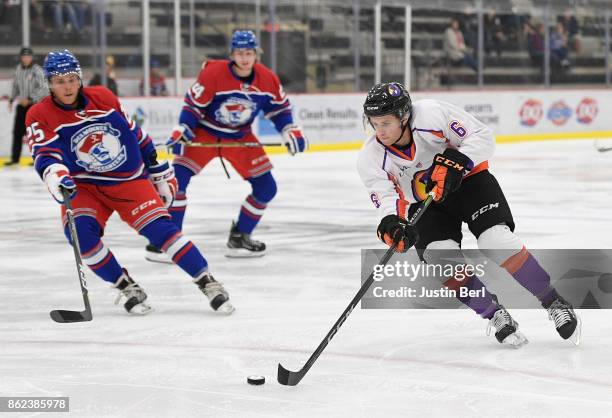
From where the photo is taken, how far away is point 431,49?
46.3 feet

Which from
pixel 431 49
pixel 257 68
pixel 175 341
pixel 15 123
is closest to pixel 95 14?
pixel 15 123

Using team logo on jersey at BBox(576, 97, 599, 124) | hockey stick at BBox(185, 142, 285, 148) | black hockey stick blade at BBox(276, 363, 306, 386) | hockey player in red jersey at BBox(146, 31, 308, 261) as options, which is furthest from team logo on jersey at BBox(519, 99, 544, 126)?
black hockey stick blade at BBox(276, 363, 306, 386)

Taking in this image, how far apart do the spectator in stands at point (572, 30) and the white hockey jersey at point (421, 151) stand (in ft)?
41.6

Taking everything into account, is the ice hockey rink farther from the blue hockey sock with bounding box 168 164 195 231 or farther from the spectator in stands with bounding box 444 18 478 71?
the spectator in stands with bounding box 444 18 478 71

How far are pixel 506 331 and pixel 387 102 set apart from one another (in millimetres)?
794

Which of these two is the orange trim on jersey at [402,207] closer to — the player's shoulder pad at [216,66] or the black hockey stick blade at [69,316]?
the black hockey stick blade at [69,316]

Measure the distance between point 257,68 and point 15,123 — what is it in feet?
17.8

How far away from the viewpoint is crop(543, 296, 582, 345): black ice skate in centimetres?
334

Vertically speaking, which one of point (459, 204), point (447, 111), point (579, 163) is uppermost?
point (447, 111)

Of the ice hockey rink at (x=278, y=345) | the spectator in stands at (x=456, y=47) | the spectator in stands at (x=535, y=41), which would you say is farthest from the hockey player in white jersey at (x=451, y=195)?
the spectator in stands at (x=535, y=41)

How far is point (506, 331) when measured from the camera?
3.37 metres

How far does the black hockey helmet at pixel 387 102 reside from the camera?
314 cm

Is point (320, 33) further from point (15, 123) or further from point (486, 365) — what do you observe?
point (486, 365)

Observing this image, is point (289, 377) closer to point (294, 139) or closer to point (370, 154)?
point (370, 154)
